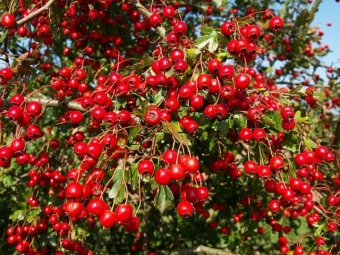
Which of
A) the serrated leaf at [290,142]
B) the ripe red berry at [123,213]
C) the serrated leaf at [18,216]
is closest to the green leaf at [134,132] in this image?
the ripe red berry at [123,213]

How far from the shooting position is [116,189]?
5.76ft

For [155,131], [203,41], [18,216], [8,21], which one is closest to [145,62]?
[203,41]

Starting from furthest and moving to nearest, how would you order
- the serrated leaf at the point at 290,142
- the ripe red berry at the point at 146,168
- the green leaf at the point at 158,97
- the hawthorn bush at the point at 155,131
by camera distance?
1. the serrated leaf at the point at 290,142
2. the green leaf at the point at 158,97
3. the hawthorn bush at the point at 155,131
4. the ripe red berry at the point at 146,168

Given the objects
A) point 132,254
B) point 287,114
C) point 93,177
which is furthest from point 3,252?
point 287,114

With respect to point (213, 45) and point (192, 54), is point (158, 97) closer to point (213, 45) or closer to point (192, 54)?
point (192, 54)

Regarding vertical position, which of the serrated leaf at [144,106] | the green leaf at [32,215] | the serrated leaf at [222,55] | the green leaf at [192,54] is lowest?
the green leaf at [32,215]

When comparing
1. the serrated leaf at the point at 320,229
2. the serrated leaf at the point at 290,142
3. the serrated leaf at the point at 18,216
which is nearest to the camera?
the serrated leaf at the point at 290,142

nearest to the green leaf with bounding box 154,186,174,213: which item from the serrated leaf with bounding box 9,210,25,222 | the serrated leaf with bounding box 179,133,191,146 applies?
the serrated leaf with bounding box 179,133,191,146

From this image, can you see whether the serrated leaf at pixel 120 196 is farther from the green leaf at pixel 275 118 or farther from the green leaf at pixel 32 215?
the green leaf at pixel 32 215

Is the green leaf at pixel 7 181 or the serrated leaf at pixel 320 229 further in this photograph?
the green leaf at pixel 7 181

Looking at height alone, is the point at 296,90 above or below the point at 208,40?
below

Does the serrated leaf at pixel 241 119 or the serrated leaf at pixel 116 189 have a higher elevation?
the serrated leaf at pixel 241 119

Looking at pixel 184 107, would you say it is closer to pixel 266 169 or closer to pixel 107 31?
pixel 266 169

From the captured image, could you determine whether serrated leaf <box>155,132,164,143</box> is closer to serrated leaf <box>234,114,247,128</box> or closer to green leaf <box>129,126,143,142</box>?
green leaf <box>129,126,143,142</box>
